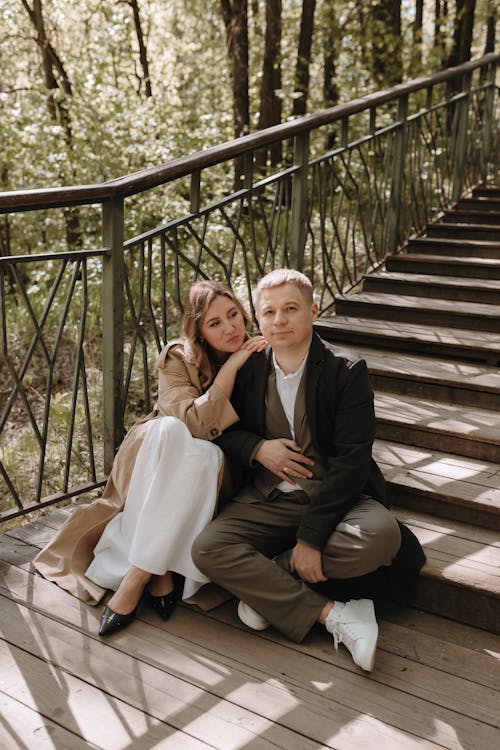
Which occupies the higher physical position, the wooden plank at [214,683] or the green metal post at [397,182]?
the green metal post at [397,182]

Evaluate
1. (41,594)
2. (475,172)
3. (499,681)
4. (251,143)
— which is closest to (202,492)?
(41,594)

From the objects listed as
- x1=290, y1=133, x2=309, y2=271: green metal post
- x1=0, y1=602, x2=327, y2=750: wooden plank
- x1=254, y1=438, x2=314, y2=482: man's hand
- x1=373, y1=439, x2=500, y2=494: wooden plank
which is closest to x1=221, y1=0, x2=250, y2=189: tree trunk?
x1=290, y1=133, x2=309, y2=271: green metal post

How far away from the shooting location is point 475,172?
6551 mm

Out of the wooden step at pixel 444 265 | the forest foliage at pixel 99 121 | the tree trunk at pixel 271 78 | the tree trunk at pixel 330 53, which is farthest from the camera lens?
the tree trunk at pixel 330 53

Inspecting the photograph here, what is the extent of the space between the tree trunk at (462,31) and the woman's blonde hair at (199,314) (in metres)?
8.58

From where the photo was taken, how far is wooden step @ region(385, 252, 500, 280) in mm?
4793

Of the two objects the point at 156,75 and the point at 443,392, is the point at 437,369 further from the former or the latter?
the point at 156,75

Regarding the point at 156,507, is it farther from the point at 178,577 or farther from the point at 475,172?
the point at 475,172

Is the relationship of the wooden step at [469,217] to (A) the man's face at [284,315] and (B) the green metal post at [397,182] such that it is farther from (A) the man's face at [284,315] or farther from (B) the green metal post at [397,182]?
(A) the man's face at [284,315]

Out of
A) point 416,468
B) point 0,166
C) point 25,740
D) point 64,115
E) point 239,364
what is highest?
point 64,115

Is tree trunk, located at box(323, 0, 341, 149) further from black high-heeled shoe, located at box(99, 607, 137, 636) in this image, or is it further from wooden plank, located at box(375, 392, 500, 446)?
black high-heeled shoe, located at box(99, 607, 137, 636)

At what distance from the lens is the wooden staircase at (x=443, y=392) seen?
2594mm

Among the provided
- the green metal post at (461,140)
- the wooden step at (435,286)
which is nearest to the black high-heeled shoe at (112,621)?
the wooden step at (435,286)

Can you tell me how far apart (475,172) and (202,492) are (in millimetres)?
4989
